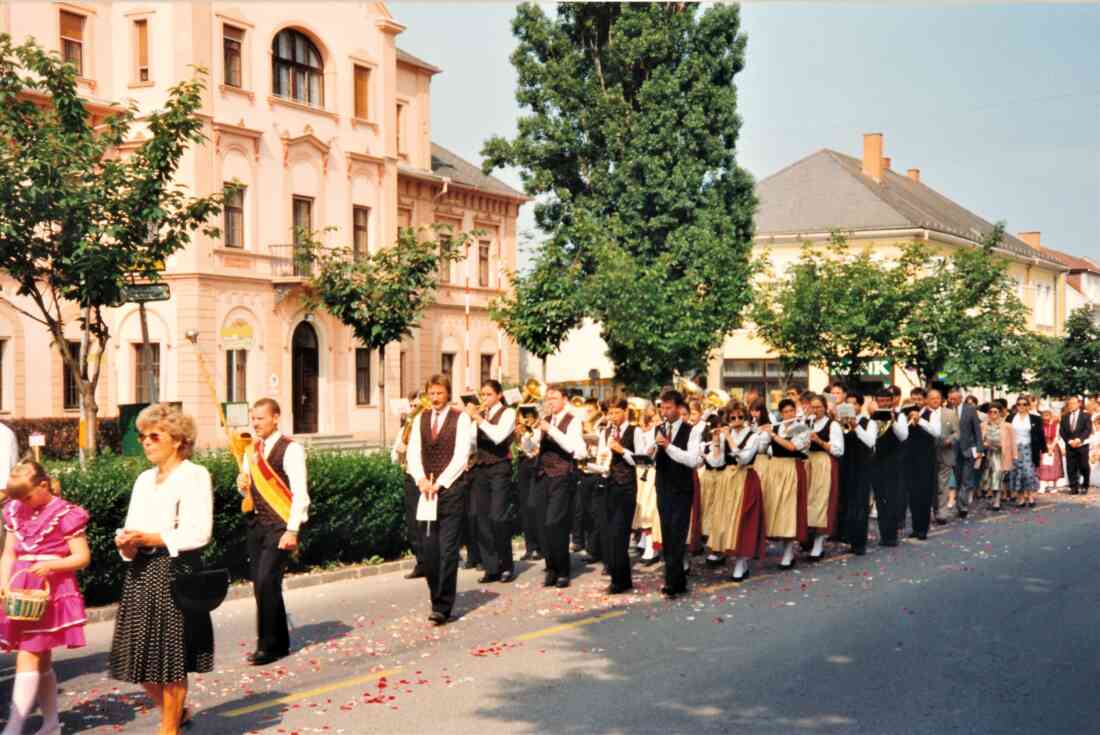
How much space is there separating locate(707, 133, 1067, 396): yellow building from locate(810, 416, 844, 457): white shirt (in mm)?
35766

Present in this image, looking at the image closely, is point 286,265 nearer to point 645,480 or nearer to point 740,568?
point 645,480

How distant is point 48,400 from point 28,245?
735 inches

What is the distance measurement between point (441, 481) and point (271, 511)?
1964mm

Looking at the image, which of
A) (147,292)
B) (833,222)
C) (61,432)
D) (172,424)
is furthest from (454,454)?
(833,222)

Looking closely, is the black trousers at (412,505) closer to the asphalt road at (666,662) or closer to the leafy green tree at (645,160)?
the asphalt road at (666,662)

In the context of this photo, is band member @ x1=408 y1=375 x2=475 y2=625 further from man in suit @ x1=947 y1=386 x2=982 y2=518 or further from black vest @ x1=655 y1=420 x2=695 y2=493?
man in suit @ x1=947 y1=386 x2=982 y2=518

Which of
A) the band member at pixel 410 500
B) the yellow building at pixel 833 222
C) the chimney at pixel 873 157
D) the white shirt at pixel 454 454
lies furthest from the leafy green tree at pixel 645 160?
the chimney at pixel 873 157

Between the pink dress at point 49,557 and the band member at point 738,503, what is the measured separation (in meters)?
7.34

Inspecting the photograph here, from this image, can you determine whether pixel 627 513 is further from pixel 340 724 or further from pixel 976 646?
pixel 340 724

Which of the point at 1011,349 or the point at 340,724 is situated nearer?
the point at 340,724

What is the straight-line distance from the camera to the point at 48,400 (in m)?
32.2

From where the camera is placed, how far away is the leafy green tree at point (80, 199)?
1488 cm

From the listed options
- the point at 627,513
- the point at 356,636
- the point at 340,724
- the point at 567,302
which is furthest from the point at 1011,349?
the point at 340,724

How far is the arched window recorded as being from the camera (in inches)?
1449
